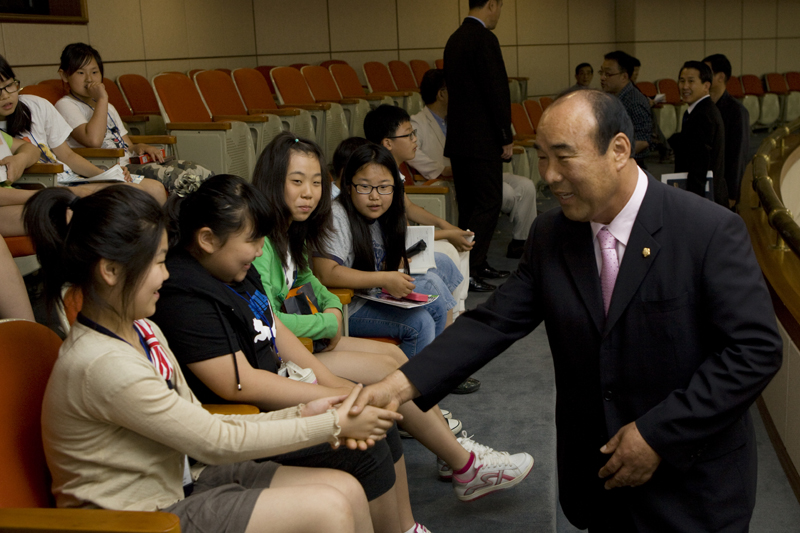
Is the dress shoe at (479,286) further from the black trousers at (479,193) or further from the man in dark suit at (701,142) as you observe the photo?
the man in dark suit at (701,142)

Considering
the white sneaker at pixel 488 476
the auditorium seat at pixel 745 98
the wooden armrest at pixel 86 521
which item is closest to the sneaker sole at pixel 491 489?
the white sneaker at pixel 488 476

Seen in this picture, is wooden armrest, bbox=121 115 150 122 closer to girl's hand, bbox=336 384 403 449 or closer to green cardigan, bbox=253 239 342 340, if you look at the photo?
green cardigan, bbox=253 239 342 340

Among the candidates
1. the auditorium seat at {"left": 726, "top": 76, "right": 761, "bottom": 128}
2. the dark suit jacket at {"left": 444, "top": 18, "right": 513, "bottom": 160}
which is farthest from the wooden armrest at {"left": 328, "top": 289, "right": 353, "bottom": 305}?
the auditorium seat at {"left": 726, "top": 76, "right": 761, "bottom": 128}

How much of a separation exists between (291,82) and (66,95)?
2162mm

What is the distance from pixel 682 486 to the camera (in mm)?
1361

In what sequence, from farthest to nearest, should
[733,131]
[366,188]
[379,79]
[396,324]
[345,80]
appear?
[379,79] < [345,80] < [733,131] < [366,188] < [396,324]

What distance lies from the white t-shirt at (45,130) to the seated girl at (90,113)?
0.97ft

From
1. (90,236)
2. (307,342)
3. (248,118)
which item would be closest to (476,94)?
(248,118)

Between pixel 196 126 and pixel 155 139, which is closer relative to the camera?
pixel 155 139

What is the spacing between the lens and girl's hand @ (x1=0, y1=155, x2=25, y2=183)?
274 cm

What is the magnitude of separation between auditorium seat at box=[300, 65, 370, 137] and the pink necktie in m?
4.10

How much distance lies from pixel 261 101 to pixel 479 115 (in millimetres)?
1752

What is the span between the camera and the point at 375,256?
2.76m

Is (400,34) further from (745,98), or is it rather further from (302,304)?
(302,304)
